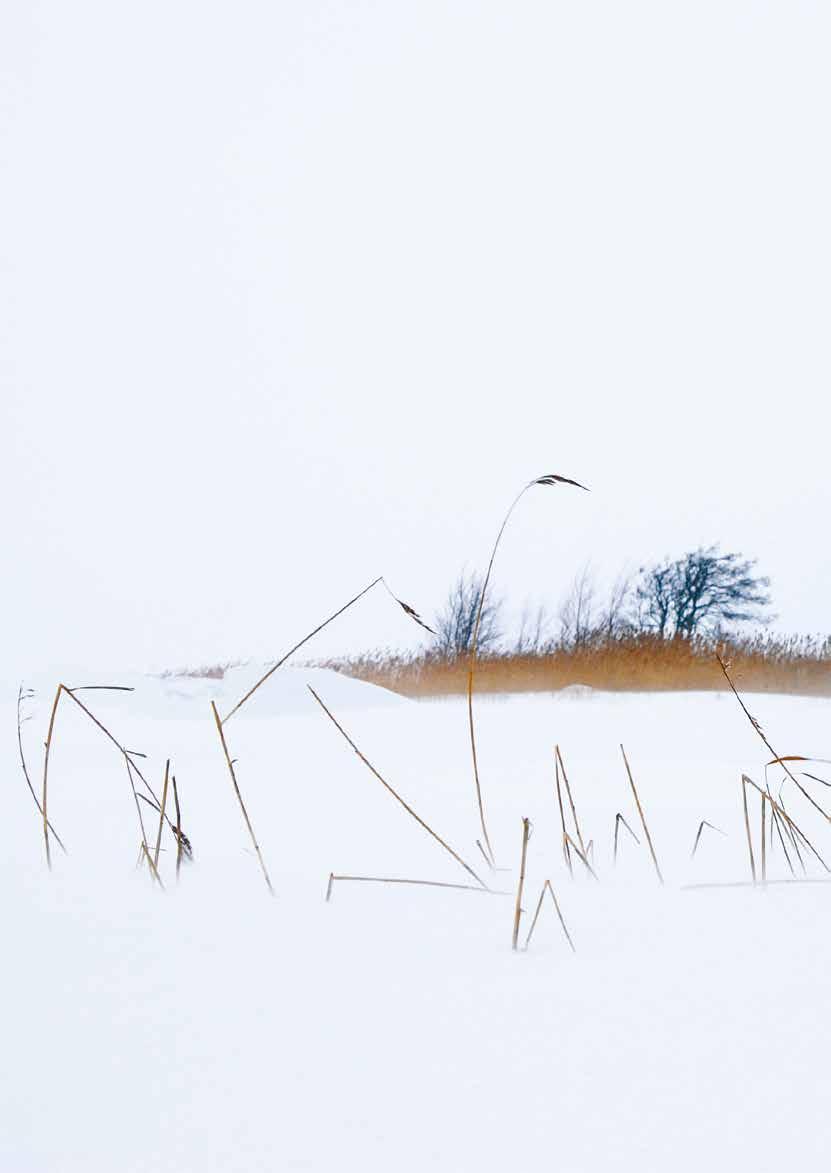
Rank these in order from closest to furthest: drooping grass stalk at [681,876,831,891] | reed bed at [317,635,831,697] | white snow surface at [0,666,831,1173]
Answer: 1. white snow surface at [0,666,831,1173]
2. drooping grass stalk at [681,876,831,891]
3. reed bed at [317,635,831,697]

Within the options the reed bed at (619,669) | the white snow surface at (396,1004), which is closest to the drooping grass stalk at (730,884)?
the white snow surface at (396,1004)

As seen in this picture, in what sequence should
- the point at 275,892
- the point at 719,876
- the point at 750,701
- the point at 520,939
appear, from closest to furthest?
the point at 520,939 < the point at 275,892 < the point at 719,876 < the point at 750,701

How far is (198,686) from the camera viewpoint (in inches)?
202

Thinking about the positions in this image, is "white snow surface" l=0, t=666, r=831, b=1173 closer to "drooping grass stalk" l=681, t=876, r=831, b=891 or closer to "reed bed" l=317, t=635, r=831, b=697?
"drooping grass stalk" l=681, t=876, r=831, b=891

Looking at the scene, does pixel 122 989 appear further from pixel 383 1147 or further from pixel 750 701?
pixel 750 701

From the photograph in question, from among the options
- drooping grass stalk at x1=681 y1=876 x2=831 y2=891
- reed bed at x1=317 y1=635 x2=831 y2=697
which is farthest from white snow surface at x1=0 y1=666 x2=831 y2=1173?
reed bed at x1=317 y1=635 x2=831 y2=697

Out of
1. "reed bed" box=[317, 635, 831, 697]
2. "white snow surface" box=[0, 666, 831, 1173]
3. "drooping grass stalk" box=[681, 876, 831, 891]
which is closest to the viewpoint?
"white snow surface" box=[0, 666, 831, 1173]

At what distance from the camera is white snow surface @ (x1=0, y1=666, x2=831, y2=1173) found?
52 centimetres

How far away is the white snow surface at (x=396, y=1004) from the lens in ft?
1.70

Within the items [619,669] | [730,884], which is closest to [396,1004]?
[730,884]

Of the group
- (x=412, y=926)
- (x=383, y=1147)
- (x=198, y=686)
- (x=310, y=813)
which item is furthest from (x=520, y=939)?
(x=198, y=686)

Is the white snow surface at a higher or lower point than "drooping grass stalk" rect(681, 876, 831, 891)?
lower

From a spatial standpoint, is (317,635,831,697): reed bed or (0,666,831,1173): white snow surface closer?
(0,666,831,1173): white snow surface

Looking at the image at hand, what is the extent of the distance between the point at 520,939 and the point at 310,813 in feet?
2.29
